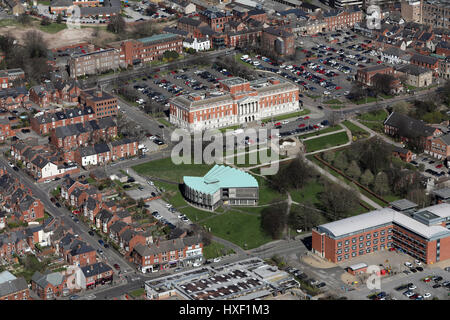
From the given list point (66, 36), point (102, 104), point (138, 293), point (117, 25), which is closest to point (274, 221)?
point (138, 293)

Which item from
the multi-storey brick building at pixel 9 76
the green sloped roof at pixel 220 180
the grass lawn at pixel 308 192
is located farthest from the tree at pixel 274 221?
the multi-storey brick building at pixel 9 76

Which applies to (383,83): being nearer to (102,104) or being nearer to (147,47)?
(147,47)

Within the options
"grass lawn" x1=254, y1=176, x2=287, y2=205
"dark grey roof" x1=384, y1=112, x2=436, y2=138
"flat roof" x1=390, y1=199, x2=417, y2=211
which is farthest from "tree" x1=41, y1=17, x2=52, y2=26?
"flat roof" x1=390, y1=199, x2=417, y2=211

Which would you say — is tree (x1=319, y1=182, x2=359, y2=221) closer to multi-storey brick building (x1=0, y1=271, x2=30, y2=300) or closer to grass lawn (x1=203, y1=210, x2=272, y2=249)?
grass lawn (x1=203, y1=210, x2=272, y2=249)

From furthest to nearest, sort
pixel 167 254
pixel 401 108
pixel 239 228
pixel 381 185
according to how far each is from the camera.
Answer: pixel 401 108 → pixel 381 185 → pixel 239 228 → pixel 167 254

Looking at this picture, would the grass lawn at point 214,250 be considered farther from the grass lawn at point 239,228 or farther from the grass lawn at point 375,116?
the grass lawn at point 375,116

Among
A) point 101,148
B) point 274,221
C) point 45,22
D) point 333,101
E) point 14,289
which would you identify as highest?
point 45,22

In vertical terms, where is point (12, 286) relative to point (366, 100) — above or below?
above
